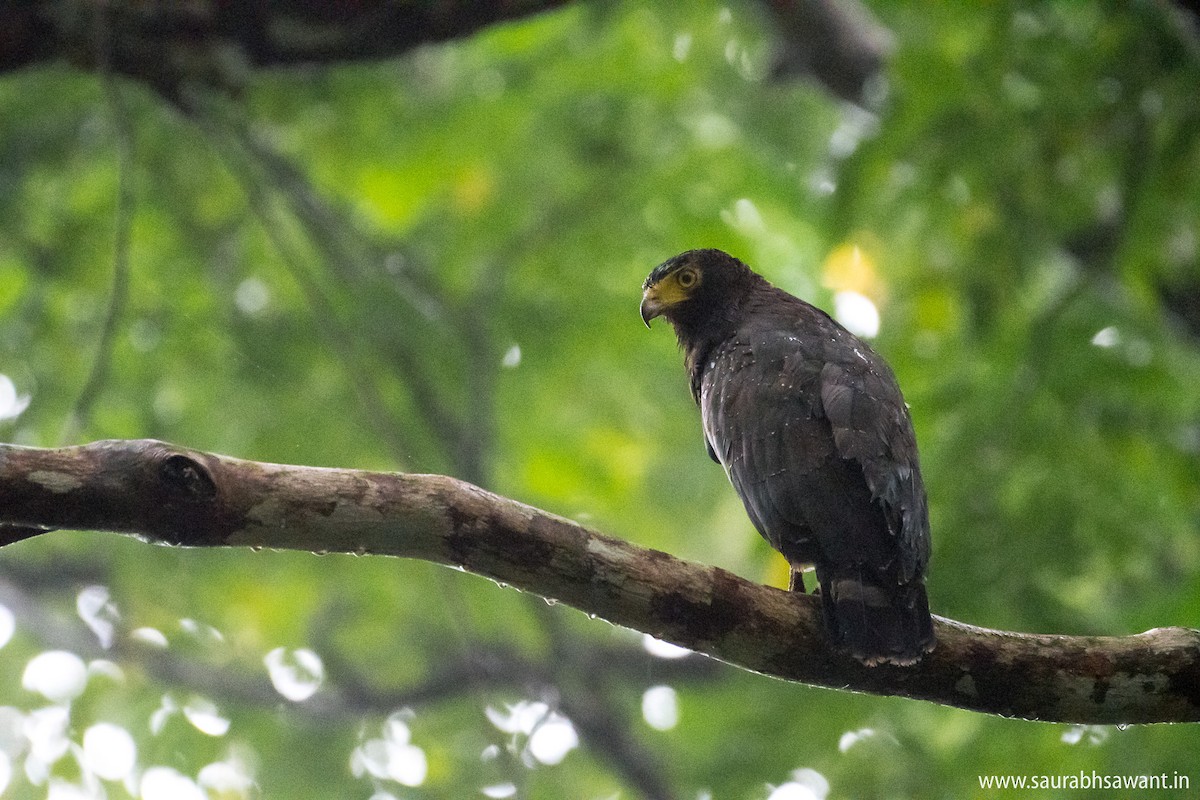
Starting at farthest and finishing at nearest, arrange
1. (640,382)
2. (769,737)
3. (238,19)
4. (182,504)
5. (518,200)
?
1. (640,382)
2. (518,200)
3. (769,737)
4. (238,19)
5. (182,504)

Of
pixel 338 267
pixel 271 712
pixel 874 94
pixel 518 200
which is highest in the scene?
pixel 874 94

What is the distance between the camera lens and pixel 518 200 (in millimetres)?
7082

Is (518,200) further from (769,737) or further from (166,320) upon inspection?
(769,737)

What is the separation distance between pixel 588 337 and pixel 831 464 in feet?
11.2

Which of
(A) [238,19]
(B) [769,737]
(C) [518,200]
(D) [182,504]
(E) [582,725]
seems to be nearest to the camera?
(D) [182,504]

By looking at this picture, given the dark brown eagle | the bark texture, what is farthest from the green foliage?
the dark brown eagle

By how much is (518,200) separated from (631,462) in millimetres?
1975

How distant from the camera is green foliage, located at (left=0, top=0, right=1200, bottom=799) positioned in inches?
209

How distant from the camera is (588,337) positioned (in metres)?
6.98

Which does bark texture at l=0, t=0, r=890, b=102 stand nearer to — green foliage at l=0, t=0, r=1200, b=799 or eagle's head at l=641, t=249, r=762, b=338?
green foliage at l=0, t=0, r=1200, b=799

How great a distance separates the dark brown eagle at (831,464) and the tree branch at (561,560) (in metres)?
0.15

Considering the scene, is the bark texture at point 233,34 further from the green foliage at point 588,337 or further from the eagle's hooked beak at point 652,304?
the eagle's hooked beak at point 652,304

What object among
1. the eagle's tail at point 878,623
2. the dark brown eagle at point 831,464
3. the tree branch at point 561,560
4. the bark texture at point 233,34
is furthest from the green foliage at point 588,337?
the eagle's tail at point 878,623

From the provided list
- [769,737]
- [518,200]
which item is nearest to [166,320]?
[518,200]
